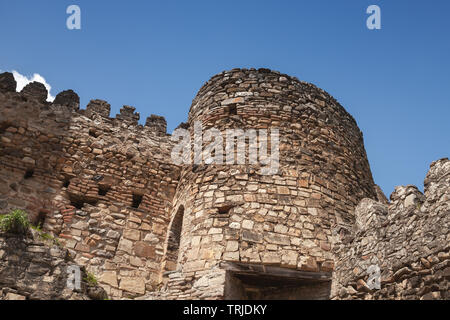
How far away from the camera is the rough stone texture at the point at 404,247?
18.0 feet

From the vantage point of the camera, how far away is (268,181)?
791 centimetres

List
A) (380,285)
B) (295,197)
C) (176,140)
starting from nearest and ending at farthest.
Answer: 1. (380,285)
2. (295,197)
3. (176,140)

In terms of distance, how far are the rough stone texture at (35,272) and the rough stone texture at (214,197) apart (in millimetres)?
1240

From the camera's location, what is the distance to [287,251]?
7.18 meters

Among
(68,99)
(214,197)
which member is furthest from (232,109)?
(68,99)

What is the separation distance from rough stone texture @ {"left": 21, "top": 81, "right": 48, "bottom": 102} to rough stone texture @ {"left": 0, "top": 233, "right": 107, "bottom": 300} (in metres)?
4.21

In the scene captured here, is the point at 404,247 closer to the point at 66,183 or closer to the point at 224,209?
the point at 224,209

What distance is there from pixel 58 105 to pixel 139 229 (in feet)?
11.9

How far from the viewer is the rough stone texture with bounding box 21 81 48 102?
10375 millimetres

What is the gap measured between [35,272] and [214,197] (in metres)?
3.01

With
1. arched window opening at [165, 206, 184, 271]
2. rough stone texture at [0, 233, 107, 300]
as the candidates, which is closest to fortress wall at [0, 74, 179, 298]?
arched window opening at [165, 206, 184, 271]

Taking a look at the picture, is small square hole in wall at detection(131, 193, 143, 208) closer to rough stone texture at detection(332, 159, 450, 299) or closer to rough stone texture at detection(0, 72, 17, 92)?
rough stone texture at detection(0, 72, 17, 92)

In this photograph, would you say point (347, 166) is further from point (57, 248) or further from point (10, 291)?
point (10, 291)
